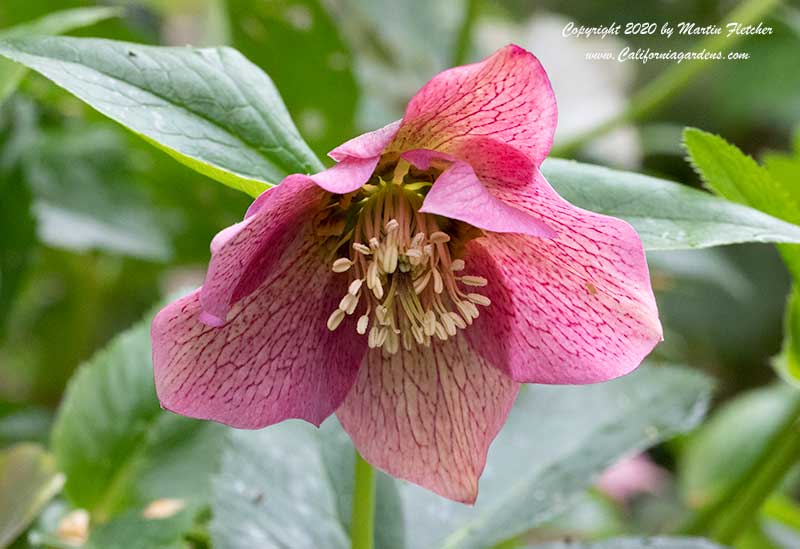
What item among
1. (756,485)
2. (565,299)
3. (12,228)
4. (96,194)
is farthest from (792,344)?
(96,194)

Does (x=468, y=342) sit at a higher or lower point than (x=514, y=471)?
higher

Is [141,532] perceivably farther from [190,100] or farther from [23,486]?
[190,100]

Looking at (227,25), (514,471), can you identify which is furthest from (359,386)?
(227,25)

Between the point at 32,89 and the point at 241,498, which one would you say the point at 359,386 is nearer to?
the point at 241,498

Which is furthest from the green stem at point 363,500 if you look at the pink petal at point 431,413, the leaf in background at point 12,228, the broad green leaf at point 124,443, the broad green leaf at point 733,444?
the broad green leaf at point 733,444

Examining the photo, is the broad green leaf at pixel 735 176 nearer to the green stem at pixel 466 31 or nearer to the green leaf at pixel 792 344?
the green leaf at pixel 792 344

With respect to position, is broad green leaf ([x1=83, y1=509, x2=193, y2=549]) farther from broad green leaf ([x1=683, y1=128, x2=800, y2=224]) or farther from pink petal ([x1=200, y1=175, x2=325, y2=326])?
broad green leaf ([x1=683, y1=128, x2=800, y2=224])
